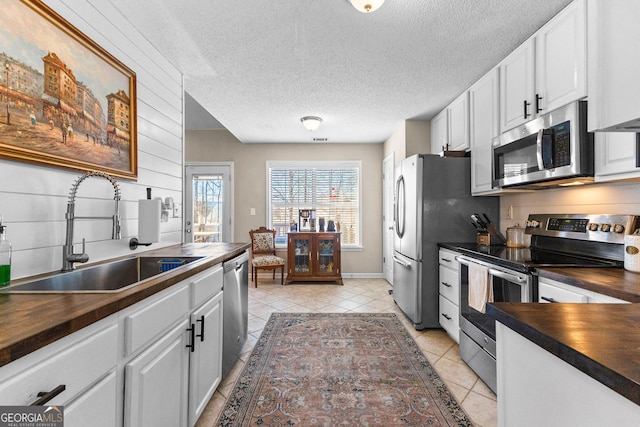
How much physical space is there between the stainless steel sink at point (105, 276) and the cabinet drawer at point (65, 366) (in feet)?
0.69

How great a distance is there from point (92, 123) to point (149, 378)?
137 centimetres

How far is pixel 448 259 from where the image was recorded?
2.82 m

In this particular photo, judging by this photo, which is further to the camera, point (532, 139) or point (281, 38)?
point (281, 38)

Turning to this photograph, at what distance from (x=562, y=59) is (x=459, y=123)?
4.39 ft

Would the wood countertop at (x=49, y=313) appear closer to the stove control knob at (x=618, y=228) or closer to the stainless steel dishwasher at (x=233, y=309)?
the stainless steel dishwasher at (x=233, y=309)

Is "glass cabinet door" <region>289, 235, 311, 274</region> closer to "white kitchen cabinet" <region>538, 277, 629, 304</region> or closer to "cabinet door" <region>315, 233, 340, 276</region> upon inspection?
"cabinet door" <region>315, 233, 340, 276</region>

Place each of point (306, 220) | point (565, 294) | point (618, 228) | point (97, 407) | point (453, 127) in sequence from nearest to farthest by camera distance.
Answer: point (97, 407) < point (565, 294) < point (618, 228) < point (453, 127) < point (306, 220)

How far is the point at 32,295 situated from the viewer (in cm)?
102

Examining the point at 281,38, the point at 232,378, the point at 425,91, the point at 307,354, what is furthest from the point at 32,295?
the point at 425,91

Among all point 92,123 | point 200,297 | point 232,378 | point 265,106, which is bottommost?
point 232,378

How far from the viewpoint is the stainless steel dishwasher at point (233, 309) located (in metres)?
2.06

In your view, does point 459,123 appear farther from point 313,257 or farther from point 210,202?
point 210,202

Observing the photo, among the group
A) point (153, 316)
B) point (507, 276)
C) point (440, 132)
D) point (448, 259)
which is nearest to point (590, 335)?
point (153, 316)

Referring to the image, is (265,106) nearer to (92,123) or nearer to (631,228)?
(92,123)
